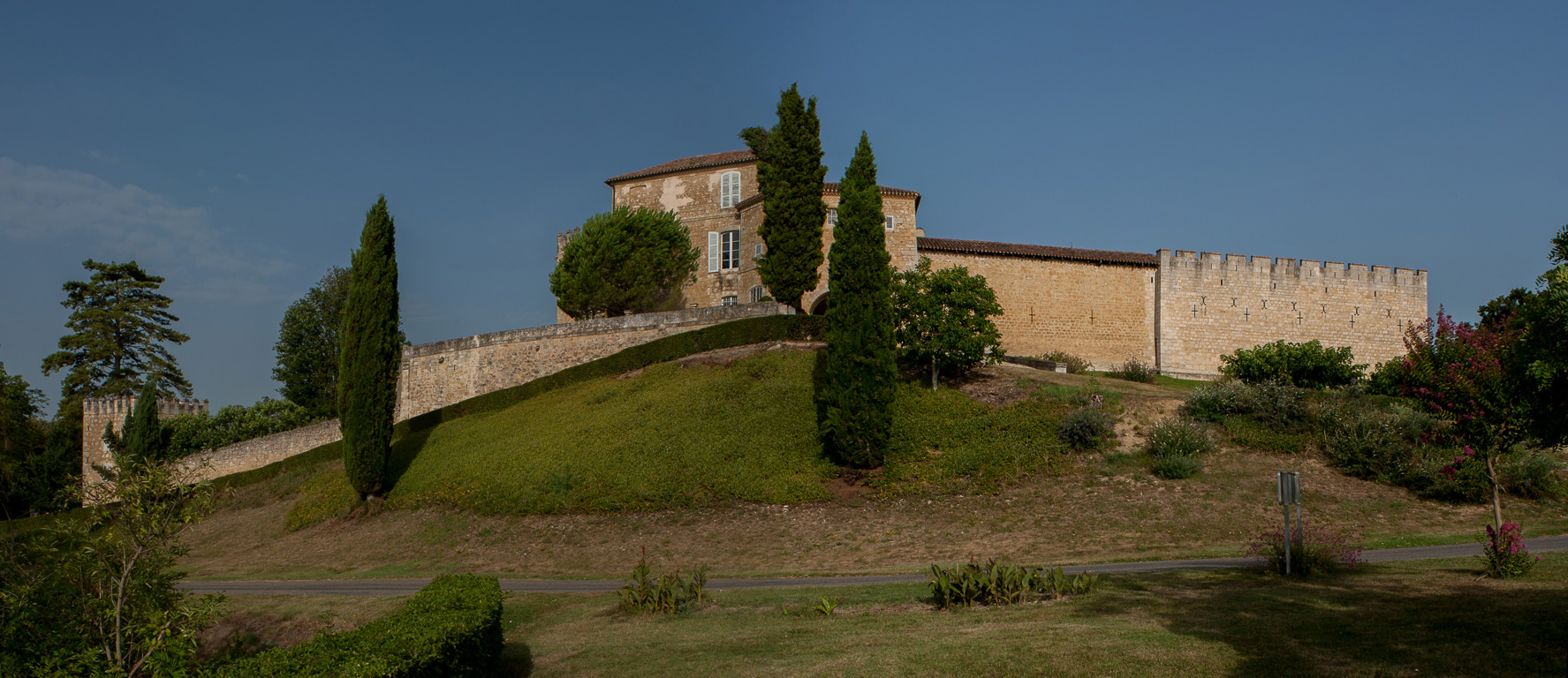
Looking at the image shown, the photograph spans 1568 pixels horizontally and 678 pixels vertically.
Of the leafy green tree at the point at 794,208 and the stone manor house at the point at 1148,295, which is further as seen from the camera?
the stone manor house at the point at 1148,295

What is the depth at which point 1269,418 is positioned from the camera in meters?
24.4

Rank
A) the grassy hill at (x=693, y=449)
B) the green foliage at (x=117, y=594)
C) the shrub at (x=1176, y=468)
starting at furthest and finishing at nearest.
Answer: the grassy hill at (x=693, y=449) → the shrub at (x=1176, y=468) → the green foliage at (x=117, y=594)

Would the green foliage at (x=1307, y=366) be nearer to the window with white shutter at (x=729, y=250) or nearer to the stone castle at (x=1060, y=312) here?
the stone castle at (x=1060, y=312)

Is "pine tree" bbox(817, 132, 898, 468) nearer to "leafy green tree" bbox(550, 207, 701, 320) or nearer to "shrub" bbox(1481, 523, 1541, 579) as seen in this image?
"shrub" bbox(1481, 523, 1541, 579)

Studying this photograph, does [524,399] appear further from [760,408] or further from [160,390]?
[160,390]

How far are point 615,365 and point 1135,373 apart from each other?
766 inches

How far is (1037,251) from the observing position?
38.2 meters

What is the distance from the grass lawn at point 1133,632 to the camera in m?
8.20

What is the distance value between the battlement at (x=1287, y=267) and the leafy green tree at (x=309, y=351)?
1773 inches

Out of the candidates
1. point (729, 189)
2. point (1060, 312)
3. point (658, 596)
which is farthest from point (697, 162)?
point (658, 596)

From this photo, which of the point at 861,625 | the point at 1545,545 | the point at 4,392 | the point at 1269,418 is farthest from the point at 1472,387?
the point at 4,392

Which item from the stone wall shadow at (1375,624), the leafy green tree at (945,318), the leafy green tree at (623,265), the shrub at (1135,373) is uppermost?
the leafy green tree at (623,265)

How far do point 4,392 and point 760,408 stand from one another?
1725 inches

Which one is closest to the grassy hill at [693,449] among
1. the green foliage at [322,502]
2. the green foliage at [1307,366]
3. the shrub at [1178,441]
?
the green foliage at [322,502]
